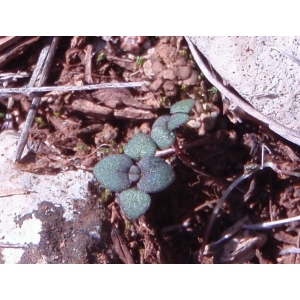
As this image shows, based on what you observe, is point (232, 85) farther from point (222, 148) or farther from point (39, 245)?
point (39, 245)

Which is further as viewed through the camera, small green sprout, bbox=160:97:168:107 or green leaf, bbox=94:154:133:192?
small green sprout, bbox=160:97:168:107

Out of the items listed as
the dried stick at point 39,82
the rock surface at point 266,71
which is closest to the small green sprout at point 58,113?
the dried stick at point 39,82

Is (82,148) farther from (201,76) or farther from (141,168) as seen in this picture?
(201,76)

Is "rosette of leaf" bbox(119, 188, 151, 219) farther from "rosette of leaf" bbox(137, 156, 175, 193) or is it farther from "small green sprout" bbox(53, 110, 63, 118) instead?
"small green sprout" bbox(53, 110, 63, 118)

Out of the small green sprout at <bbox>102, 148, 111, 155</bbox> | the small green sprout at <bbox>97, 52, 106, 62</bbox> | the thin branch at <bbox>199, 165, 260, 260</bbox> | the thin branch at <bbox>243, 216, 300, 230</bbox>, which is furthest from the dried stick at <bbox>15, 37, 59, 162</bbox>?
the thin branch at <bbox>243, 216, 300, 230</bbox>

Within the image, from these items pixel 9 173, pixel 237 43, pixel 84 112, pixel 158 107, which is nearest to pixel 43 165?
pixel 9 173

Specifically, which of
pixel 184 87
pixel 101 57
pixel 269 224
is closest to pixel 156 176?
pixel 184 87

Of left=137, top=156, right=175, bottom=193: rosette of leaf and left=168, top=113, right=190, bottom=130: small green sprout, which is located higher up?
left=168, top=113, right=190, bottom=130: small green sprout

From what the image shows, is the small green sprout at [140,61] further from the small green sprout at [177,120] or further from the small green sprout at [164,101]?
the small green sprout at [177,120]
